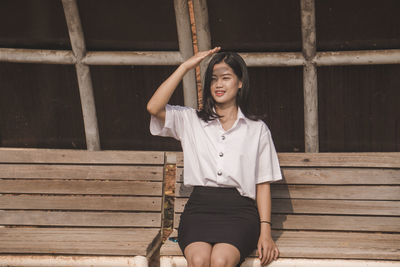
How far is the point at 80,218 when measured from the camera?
3.86 metres

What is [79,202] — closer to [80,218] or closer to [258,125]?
[80,218]

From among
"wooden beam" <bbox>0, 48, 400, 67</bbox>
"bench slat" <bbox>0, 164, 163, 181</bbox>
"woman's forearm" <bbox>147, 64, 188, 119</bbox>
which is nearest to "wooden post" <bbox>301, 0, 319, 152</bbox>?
"wooden beam" <bbox>0, 48, 400, 67</bbox>

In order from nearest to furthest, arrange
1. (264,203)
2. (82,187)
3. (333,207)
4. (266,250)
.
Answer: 1. (266,250)
2. (264,203)
3. (333,207)
4. (82,187)

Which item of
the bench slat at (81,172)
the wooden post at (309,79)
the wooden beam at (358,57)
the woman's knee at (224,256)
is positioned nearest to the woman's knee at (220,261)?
the woman's knee at (224,256)

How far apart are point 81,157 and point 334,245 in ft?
7.16

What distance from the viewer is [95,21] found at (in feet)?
14.0

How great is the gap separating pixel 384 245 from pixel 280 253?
2.33 ft

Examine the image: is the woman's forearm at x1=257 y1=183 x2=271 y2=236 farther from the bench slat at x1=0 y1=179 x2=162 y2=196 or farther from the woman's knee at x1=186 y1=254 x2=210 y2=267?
the bench slat at x1=0 y1=179 x2=162 y2=196

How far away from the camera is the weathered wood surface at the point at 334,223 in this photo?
359cm

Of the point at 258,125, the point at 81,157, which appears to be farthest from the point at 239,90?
the point at 81,157

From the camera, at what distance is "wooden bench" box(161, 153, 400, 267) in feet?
11.1

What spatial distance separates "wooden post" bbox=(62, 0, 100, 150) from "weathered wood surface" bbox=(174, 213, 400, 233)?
129 cm

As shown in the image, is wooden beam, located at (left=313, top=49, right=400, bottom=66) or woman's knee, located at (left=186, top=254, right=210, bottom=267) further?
wooden beam, located at (left=313, top=49, right=400, bottom=66)

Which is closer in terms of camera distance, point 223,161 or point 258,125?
point 223,161
